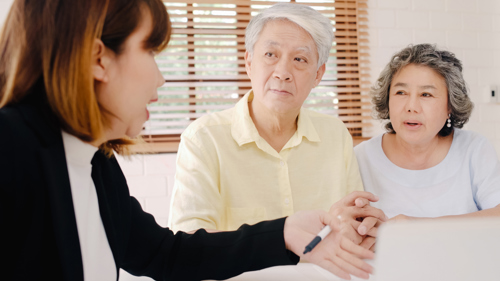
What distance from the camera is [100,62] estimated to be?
72cm

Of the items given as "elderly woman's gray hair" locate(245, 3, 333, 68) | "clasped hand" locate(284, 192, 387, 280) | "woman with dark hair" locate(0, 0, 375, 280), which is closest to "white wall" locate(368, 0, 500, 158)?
"elderly woman's gray hair" locate(245, 3, 333, 68)

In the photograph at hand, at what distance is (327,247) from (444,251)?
509 millimetres

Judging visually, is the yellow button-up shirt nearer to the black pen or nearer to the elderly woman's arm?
the elderly woman's arm

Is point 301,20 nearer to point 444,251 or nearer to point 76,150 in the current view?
point 76,150

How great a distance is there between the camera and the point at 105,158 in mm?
905

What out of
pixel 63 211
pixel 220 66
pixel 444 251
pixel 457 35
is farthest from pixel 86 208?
pixel 457 35

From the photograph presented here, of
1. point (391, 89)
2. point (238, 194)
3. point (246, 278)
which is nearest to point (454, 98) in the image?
point (391, 89)

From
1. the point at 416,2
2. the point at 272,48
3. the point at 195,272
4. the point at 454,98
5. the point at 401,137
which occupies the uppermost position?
the point at 416,2

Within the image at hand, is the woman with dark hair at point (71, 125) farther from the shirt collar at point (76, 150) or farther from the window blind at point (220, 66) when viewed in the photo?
the window blind at point (220, 66)

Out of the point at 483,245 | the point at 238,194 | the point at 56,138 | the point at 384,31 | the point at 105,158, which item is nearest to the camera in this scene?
the point at 483,245

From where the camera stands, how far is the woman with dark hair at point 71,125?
2.02 ft

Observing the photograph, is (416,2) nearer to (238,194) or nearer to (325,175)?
(325,175)

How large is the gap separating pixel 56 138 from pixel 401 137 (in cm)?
135

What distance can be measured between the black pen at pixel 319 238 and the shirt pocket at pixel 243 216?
0.52 m
